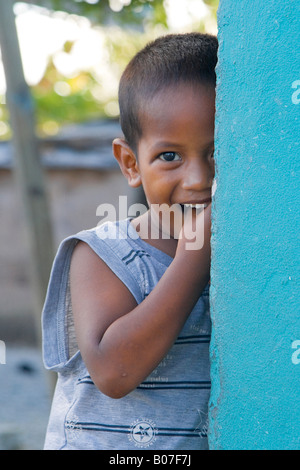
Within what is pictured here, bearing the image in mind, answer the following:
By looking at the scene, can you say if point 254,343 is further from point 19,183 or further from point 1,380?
point 1,380

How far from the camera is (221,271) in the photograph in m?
1.27

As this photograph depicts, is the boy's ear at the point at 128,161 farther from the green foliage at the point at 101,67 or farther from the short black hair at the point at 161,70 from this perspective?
the green foliage at the point at 101,67

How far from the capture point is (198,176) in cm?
148

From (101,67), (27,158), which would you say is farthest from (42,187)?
(101,67)

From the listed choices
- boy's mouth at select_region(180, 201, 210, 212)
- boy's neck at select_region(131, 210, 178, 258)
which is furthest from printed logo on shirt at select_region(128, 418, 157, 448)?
boy's mouth at select_region(180, 201, 210, 212)

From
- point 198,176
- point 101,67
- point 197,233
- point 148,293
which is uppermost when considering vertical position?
point 101,67

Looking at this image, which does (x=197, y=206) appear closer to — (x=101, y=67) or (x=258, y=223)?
(x=258, y=223)

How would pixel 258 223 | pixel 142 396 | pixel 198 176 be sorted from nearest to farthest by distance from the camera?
pixel 258 223, pixel 198 176, pixel 142 396

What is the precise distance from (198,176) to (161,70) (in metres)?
0.31

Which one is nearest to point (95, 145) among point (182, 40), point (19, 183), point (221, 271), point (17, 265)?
point (17, 265)

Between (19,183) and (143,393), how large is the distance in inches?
84.1

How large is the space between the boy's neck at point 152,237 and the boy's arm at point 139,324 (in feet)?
0.85

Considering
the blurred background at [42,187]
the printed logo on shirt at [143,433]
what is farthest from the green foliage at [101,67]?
the printed logo on shirt at [143,433]

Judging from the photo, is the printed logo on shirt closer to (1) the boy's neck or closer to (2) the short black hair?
(1) the boy's neck
